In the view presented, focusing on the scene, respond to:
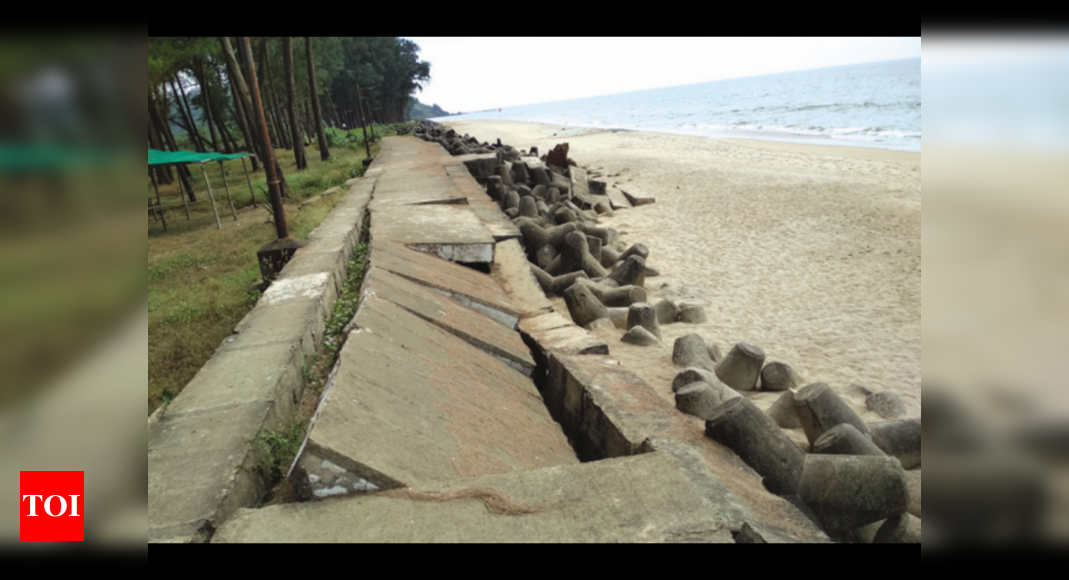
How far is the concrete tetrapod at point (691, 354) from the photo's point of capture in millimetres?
4488

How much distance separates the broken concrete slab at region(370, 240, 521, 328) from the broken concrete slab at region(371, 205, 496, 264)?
18 cm

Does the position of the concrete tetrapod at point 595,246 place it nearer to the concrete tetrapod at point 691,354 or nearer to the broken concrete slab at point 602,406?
the concrete tetrapod at point 691,354

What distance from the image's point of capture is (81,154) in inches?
25.2

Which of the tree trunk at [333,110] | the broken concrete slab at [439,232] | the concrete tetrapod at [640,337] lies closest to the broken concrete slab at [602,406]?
the concrete tetrapod at [640,337]

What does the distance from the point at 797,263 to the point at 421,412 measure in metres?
7.63

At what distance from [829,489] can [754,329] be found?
386cm

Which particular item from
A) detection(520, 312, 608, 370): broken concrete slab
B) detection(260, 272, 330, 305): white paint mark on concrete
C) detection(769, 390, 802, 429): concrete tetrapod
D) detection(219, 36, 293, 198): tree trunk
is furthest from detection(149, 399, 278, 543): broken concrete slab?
detection(219, 36, 293, 198): tree trunk

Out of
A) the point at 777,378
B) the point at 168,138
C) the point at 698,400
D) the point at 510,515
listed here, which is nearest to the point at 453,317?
the point at 698,400

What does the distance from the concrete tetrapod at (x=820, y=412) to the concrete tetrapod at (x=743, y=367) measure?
875 mm

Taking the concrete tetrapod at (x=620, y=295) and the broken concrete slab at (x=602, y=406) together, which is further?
the concrete tetrapod at (x=620, y=295)

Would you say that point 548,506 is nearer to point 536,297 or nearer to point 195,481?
point 195,481

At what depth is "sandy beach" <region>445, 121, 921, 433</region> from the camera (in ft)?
17.0

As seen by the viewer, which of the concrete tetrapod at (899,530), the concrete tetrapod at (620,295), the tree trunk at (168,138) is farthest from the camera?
the tree trunk at (168,138)

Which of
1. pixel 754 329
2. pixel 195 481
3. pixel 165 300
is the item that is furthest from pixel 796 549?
pixel 165 300
